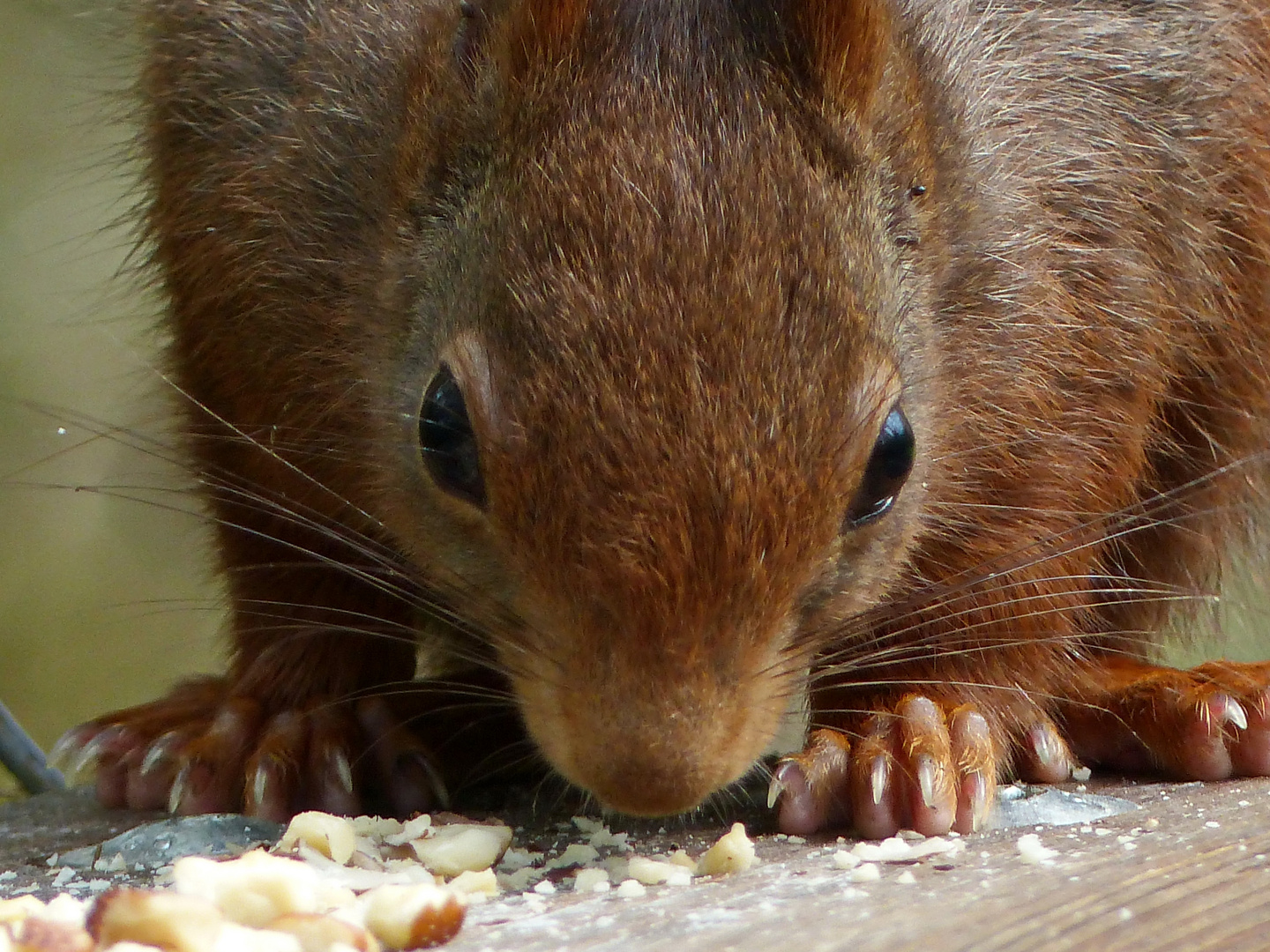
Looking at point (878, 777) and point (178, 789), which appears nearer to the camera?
point (878, 777)

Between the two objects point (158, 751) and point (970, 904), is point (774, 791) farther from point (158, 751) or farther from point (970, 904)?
point (158, 751)

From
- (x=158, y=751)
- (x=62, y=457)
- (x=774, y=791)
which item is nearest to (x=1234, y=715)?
(x=774, y=791)

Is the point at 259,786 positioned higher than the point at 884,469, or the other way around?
the point at 884,469

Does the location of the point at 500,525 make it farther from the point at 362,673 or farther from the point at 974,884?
the point at 362,673

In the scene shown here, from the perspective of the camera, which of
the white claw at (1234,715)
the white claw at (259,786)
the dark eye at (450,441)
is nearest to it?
the dark eye at (450,441)

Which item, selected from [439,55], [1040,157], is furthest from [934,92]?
[439,55]

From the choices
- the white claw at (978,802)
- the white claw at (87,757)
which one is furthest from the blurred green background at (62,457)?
the white claw at (978,802)

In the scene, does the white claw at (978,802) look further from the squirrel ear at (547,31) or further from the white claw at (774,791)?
the squirrel ear at (547,31)
